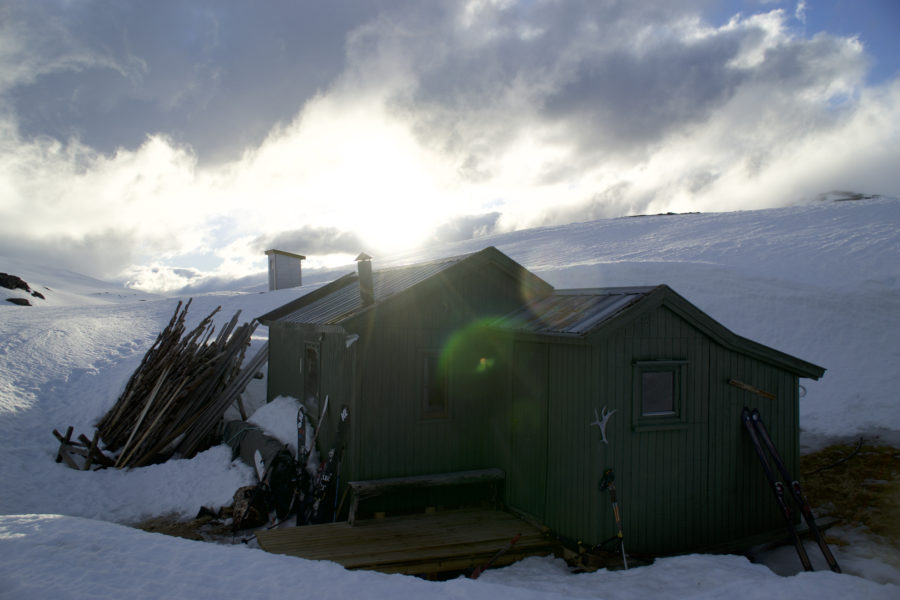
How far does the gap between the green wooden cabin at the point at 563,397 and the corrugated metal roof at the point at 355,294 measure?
107mm

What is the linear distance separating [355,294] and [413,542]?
584 cm

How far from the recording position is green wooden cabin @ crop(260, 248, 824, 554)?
8.24 metres

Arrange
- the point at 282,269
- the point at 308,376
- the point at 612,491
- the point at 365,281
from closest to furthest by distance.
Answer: the point at 612,491
the point at 365,281
the point at 308,376
the point at 282,269

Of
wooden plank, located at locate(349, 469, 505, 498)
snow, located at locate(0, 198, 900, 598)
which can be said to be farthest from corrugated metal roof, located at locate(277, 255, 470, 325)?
wooden plank, located at locate(349, 469, 505, 498)

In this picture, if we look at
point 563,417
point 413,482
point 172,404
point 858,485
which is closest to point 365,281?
point 413,482

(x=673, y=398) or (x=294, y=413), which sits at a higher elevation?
(x=673, y=398)

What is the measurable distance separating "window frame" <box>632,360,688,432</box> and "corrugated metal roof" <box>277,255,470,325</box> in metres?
3.97

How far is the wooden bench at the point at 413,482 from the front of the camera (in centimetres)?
919

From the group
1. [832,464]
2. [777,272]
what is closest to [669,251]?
[777,272]

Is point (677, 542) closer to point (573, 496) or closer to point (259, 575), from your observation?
point (573, 496)

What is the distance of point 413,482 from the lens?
375 inches

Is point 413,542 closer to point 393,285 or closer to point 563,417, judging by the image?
point 563,417

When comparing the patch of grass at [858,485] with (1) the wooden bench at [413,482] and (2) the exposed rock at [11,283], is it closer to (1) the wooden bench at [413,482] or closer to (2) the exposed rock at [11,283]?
(1) the wooden bench at [413,482]

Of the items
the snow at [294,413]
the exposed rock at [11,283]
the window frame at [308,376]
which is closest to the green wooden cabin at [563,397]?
the window frame at [308,376]
